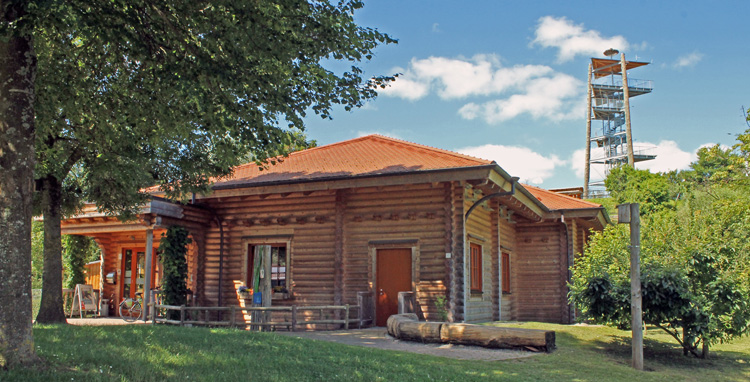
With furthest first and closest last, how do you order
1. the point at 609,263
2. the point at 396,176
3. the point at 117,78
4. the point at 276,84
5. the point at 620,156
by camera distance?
the point at 620,156, the point at 396,176, the point at 609,263, the point at 117,78, the point at 276,84

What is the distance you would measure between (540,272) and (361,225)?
7.60 meters

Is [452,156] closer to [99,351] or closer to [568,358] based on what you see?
[568,358]

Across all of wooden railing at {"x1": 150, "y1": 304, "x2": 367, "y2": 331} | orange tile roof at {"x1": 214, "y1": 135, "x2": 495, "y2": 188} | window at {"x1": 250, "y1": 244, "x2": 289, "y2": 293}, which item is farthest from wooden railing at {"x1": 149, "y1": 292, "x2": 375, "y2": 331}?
orange tile roof at {"x1": 214, "y1": 135, "x2": 495, "y2": 188}

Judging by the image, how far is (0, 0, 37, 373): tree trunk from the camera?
242 inches

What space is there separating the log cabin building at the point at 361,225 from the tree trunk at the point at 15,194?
8.07 meters

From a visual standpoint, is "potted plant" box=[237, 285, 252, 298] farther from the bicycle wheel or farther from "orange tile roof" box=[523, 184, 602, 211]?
"orange tile roof" box=[523, 184, 602, 211]

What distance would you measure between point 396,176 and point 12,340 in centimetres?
879

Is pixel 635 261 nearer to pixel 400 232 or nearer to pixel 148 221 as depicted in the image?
pixel 400 232

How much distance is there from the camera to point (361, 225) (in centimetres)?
1513

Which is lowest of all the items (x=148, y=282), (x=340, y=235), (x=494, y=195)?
(x=148, y=282)

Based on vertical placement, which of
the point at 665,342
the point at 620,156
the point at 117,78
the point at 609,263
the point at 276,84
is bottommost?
the point at 665,342

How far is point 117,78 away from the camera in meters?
10.2

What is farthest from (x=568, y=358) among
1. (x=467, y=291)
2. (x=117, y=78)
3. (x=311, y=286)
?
(x=117, y=78)

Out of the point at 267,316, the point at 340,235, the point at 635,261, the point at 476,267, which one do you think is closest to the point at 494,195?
the point at 476,267
